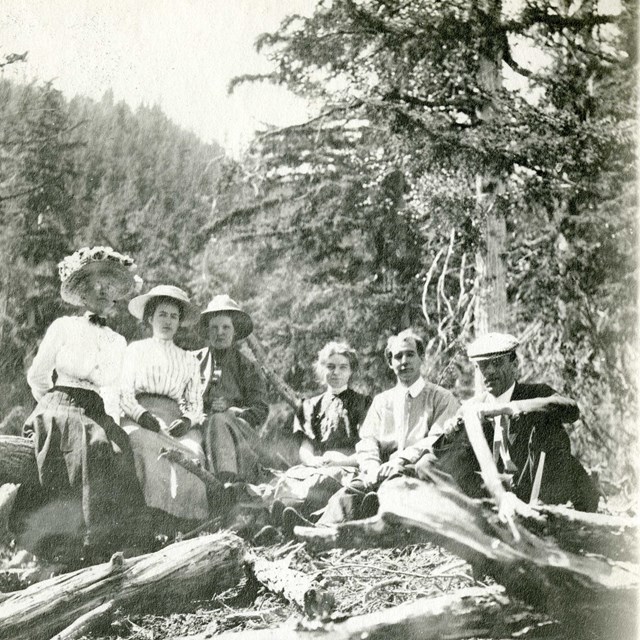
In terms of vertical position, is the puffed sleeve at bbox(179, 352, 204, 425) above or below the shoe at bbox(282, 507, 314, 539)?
above

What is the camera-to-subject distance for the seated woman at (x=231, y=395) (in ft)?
14.2

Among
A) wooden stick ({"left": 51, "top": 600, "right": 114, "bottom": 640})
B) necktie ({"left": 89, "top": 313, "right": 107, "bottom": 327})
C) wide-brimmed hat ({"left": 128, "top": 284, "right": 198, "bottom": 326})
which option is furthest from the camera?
wide-brimmed hat ({"left": 128, "top": 284, "right": 198, "bottom": 326})

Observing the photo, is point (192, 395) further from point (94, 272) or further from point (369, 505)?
point (369, 505)

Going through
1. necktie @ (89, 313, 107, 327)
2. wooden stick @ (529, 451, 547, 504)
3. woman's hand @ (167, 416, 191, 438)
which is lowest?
wooden stick @ (529, 451, 547, 504)

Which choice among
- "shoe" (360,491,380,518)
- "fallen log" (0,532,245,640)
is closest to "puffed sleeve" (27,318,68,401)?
"fallen log" (0,532,245,640)

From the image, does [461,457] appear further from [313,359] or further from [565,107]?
[565,107]

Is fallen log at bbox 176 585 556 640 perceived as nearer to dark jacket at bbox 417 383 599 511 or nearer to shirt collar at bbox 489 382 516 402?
dark jacket at bbox 417 383 599 511

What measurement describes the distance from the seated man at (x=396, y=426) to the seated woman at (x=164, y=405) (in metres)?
0.73

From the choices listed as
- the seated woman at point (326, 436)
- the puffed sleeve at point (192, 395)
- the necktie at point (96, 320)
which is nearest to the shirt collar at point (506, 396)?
the seated woman at point (326, 436)

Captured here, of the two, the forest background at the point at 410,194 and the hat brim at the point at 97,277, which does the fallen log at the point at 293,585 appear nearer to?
the forest background at the point at 410,194

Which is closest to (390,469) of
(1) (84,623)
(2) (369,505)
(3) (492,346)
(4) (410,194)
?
(2) (369,505)

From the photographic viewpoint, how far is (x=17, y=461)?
159 inches

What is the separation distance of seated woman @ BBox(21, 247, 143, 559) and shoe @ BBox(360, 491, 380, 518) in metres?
1.11

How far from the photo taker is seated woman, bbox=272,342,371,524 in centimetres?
430
